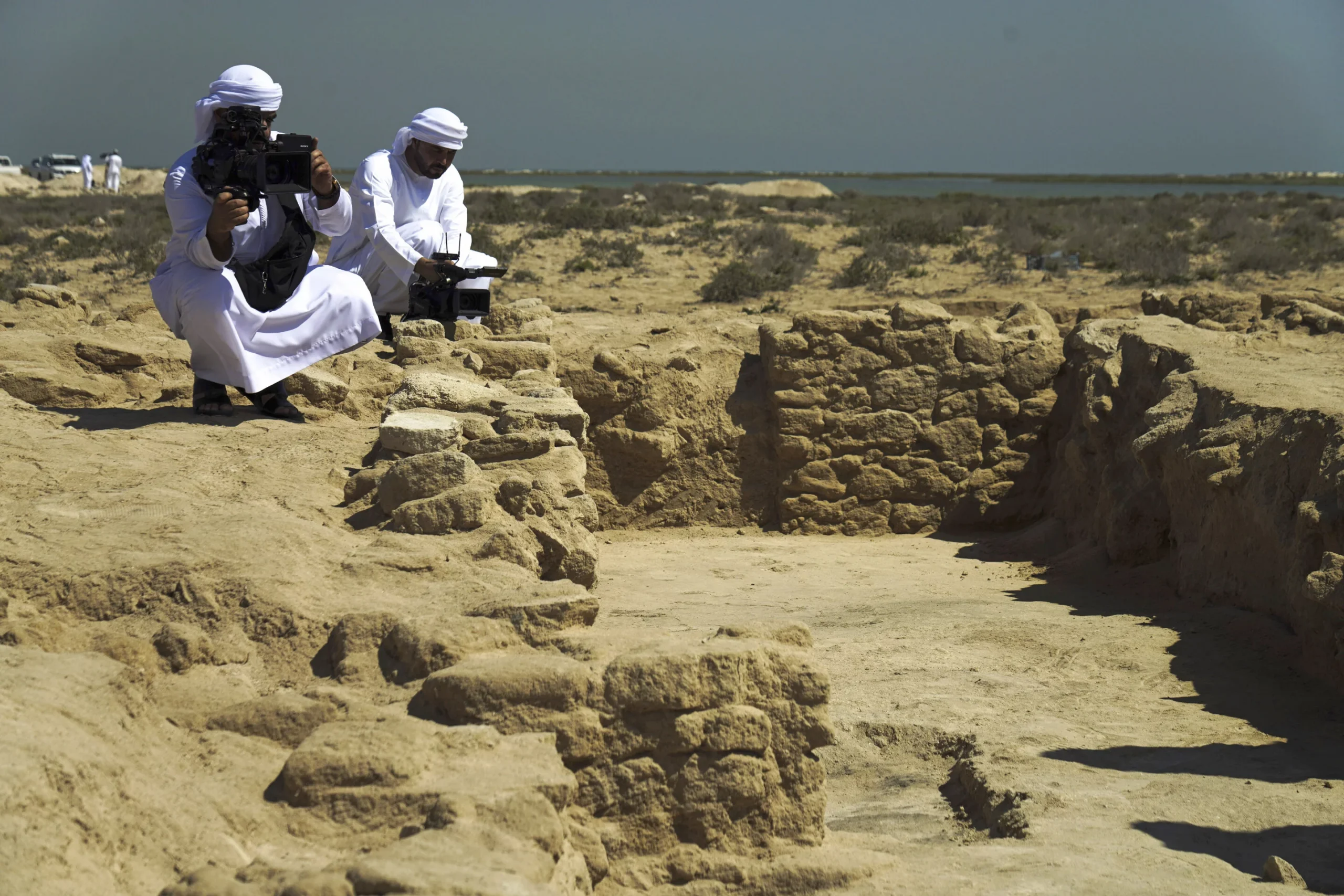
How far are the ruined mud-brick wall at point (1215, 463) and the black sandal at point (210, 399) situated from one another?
14.3 ft

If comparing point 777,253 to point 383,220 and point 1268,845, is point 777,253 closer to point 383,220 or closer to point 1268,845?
point 383,220

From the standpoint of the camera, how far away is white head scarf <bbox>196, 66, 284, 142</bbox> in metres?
4.95

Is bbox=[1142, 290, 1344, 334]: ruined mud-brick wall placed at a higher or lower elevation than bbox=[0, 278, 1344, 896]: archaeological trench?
higher

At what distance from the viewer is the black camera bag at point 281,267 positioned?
5.29 metres

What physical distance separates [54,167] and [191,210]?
43754 mm

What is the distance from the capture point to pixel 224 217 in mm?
4809

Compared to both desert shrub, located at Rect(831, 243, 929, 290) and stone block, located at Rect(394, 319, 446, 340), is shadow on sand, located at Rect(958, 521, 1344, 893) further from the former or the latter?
desert shrub, located at Rect(831, 243, 929, 290)

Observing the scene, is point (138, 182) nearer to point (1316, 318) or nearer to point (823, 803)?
point (1316, 318)

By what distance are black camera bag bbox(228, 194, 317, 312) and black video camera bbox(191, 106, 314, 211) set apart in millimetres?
266

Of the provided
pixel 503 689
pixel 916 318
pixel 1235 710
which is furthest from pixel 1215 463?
pixel 503 689

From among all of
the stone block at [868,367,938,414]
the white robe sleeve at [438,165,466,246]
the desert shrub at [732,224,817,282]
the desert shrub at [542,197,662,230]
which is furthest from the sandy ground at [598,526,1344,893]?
the desert shrub at [542,197,662,230]

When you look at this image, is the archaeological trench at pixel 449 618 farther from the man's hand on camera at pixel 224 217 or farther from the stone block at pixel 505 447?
the man's hand on camera at pixel 224 217

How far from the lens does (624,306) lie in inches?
481

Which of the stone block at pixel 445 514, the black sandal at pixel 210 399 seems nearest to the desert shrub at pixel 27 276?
the black sandal at pixel 210 399
